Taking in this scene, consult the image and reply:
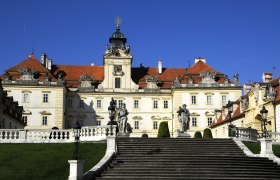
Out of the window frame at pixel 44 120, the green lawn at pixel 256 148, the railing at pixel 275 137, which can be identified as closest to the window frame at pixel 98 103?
the window frame at pixel 44 120

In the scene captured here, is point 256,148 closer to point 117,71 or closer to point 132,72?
point 117,71

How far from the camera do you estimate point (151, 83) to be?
2923 inches

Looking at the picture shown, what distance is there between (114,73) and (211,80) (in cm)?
1523

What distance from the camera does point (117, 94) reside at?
239 feet

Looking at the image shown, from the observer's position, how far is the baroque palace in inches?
2729

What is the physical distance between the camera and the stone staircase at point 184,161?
2358 centimetres

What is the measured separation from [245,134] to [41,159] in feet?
51.4

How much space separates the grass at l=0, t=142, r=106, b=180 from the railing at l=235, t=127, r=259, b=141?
9.84m

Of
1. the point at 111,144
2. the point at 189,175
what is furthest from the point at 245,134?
the point at 189,175

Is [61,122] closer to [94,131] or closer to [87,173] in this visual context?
[94,131]

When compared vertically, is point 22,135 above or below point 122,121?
below

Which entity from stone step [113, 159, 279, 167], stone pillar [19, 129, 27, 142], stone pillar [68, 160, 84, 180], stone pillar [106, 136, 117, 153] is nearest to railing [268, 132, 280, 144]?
stone step [113, 159, 279, 167]

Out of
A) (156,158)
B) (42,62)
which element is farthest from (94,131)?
(42,62)

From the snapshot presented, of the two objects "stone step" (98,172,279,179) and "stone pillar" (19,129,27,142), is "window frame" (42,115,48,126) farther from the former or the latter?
"stone step" (98,172,279,179)
